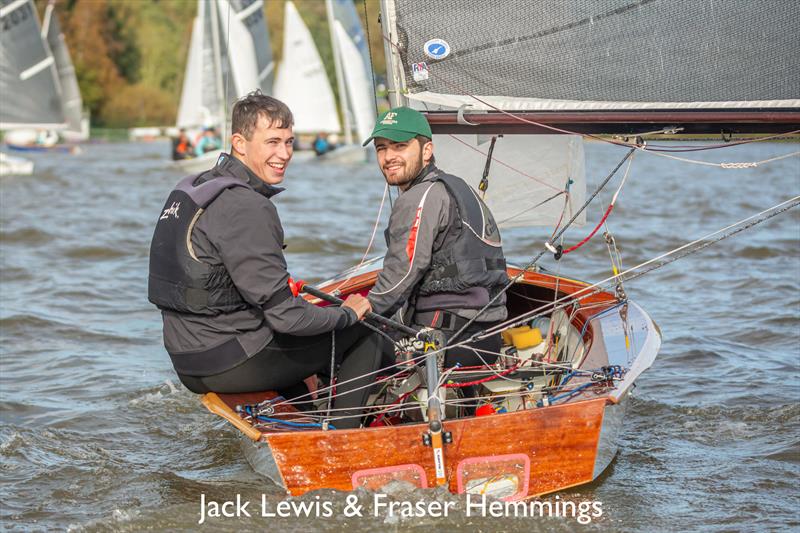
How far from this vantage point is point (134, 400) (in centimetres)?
467

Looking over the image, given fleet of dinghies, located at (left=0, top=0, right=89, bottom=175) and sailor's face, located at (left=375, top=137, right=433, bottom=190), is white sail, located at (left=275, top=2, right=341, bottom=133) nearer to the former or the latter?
fleet of dinghies, located at (left=0, top=0, right=89, bottom=175)

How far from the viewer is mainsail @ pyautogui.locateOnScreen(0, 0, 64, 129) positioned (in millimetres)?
17375

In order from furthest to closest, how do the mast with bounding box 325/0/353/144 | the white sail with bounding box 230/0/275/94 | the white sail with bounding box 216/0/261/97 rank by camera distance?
the mast with bounding box 325/0/353/144, the white sail with bounding box 230/0/275/94, the white sail with bounding box 216/0/261/97

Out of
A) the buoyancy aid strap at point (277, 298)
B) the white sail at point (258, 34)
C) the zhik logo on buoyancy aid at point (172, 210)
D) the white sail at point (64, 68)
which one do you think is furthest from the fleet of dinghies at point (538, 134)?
the white sail at point (64, 68)

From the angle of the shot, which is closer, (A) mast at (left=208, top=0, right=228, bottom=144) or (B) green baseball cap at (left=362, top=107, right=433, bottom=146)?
(B) green baseball cap at (left=362, top=107, right=433, bottom=146)

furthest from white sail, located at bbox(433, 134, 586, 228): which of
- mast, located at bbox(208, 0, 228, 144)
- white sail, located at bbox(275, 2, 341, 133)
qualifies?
white sail, located at bbox(275, 2, 341, 133)

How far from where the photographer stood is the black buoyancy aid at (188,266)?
114 inches

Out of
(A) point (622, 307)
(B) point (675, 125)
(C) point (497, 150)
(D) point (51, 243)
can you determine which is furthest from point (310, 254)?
(B) point (675, 125)

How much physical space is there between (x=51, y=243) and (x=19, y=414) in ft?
17.5

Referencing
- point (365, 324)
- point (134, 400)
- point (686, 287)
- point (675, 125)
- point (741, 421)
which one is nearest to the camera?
point (365, 324)

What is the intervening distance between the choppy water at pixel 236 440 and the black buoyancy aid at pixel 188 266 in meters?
0.65

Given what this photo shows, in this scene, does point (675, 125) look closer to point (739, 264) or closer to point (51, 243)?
point (739, 264)

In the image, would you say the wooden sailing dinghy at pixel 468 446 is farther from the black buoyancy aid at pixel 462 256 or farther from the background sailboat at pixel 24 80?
the background sailboat at pixel 24 80

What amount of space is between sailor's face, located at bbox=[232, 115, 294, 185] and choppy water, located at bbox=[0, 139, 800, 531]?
3.17 ft
